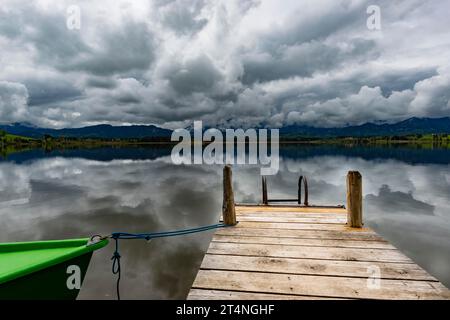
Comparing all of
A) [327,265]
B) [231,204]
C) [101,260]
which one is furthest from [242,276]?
[101,260]

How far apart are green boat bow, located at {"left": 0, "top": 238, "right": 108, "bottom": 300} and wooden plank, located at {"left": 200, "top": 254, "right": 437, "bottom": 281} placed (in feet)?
9.42

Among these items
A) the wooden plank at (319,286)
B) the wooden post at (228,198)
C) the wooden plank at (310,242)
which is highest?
the wooden post at (228,198)

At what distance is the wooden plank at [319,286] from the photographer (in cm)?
419

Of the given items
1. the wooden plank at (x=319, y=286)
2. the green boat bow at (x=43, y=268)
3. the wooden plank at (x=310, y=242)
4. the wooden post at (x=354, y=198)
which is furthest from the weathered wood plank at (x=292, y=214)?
the green boat bow at (x=43, y=268)

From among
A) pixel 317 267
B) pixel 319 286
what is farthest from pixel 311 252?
pixel 319 286

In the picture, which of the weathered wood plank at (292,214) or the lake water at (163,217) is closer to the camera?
the weathered wood plank at (292,214)

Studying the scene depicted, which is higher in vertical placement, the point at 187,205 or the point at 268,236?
the point at 268,236

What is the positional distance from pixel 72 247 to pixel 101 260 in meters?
5.69

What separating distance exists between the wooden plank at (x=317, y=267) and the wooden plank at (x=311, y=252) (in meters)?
0.20

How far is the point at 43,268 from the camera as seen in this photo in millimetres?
5070

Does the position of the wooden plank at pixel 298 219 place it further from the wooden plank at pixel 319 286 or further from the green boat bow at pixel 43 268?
the green boat bow at pixel 43 268
